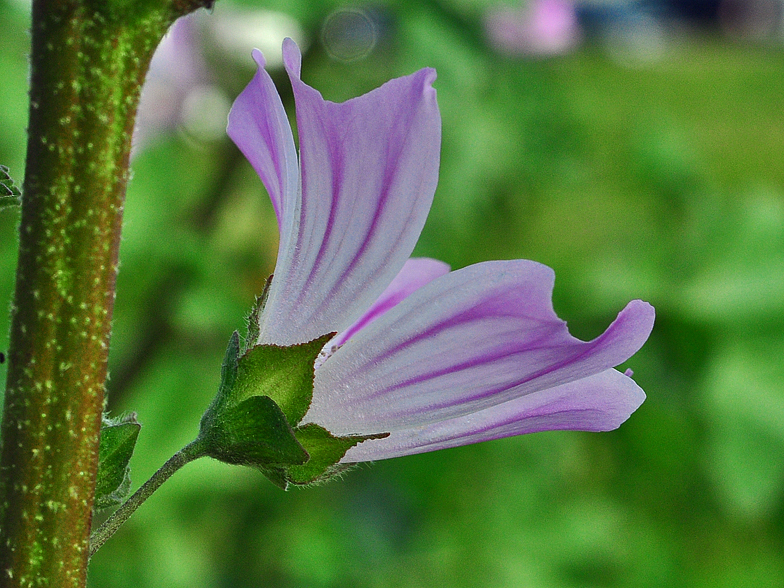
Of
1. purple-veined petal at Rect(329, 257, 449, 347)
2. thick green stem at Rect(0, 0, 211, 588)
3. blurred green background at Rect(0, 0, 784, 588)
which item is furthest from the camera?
blurred green background at Rect(0, 0, 784, 588)

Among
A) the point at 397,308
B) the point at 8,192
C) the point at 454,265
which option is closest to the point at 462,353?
the point at 397,308

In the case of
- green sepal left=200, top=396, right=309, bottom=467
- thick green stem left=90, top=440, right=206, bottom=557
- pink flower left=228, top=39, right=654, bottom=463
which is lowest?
thick green stem left=90, top=440, right=206, bottom=557

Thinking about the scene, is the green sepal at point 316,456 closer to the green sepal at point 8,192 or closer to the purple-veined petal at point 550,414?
the purple-veined petal at point 550,414

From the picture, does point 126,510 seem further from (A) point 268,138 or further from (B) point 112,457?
(A) point 268,138

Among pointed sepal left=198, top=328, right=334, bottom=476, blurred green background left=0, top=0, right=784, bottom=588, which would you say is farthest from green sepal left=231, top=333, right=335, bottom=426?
blurred green background left=0, top=0, right=784, bottom=588

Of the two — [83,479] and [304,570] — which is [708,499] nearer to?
[304,570]

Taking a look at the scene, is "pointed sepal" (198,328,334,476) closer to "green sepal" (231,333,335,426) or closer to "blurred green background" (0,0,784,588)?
"green sepal" (231,333,335,426)
